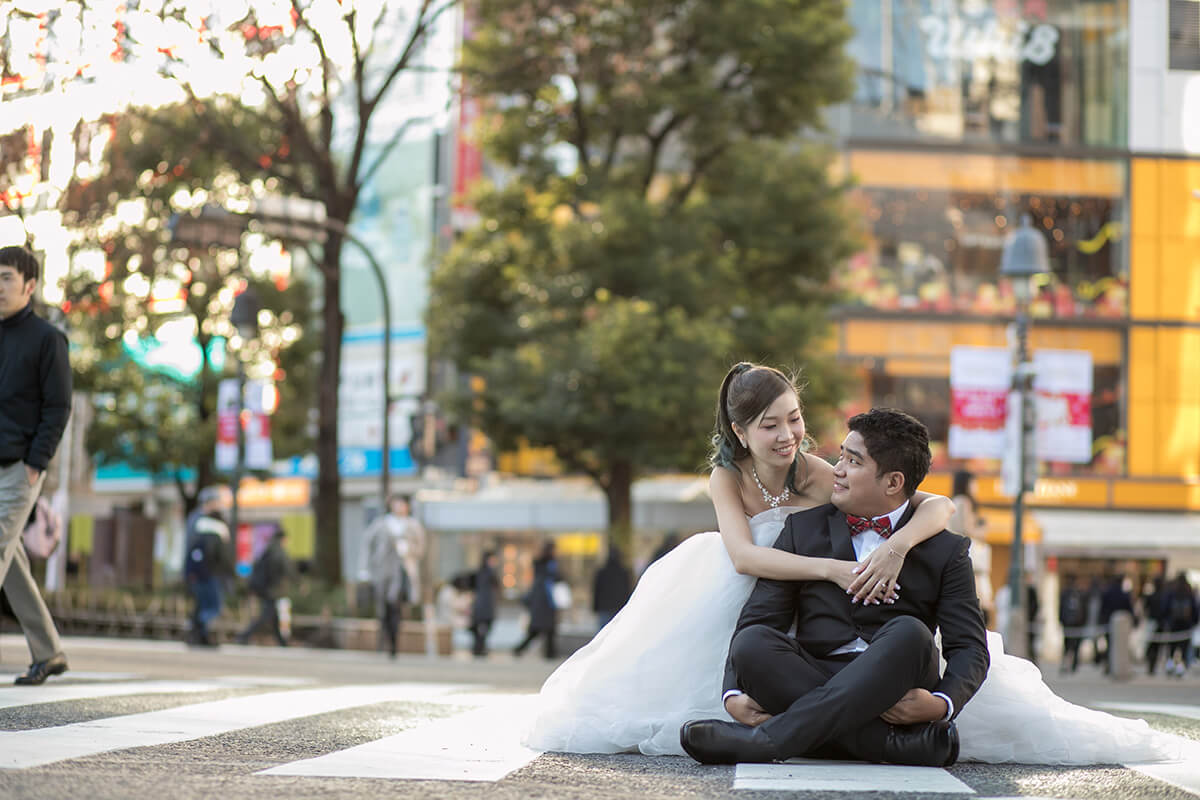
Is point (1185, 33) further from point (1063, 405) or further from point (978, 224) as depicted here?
point (978, 224)

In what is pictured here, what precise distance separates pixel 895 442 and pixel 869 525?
0.28 metres

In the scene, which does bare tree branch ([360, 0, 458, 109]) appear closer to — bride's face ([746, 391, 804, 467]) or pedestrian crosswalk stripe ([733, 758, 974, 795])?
bride's face ([746, 391, 804, 467])

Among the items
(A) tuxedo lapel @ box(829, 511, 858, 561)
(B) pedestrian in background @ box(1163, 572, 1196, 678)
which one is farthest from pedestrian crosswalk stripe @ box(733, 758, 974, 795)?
(B) pedestrian in background @ box(1163, 572, 1196, 678)

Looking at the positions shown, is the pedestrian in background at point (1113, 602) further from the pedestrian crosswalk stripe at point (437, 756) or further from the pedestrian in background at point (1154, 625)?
the pedestrian crosswalk stripe at point (437, 756)

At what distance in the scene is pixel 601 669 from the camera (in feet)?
18.3

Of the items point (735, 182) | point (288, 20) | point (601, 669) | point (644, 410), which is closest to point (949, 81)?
point (735, 182)

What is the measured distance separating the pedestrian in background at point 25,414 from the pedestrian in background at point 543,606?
14376mm

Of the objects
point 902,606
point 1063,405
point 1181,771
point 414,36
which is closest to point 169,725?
point 902,606

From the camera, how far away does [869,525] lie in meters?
5.21

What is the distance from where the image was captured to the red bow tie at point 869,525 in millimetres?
5172

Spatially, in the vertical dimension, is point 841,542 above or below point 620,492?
above

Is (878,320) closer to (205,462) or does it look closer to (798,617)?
(205,462)

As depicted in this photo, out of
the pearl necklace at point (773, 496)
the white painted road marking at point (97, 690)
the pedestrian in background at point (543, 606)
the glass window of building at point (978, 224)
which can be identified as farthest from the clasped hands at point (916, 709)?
the glass window of building at point (978, 224)

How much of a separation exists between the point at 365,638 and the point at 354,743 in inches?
643
